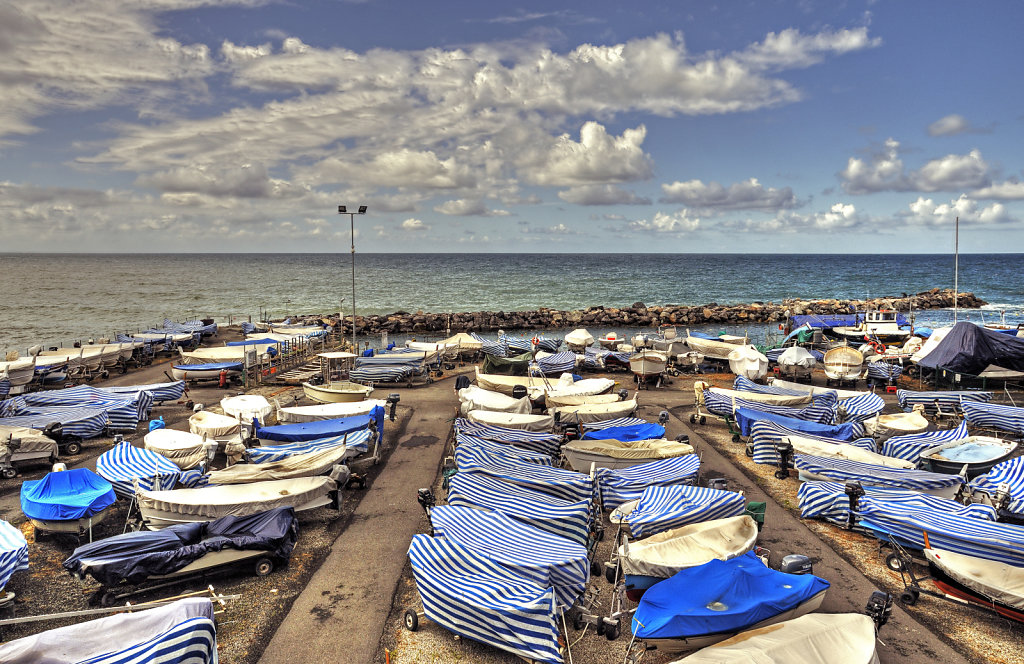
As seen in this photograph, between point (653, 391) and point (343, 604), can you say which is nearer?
point (343, 604)

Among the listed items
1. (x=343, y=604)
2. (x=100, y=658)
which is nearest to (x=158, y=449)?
(x=343, y=604)

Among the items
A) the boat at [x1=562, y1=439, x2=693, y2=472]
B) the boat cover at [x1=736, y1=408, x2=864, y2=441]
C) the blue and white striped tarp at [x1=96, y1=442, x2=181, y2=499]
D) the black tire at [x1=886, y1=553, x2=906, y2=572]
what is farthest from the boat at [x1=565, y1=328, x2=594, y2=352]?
the black tire at [x1=886, y1=553, x2=906, y2=572]

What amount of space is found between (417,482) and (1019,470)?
17889 millimetres

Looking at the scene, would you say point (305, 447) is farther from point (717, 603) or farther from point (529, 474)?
point (717, 603)

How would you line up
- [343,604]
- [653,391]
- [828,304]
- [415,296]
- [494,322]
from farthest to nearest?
[415,296]
[828,304]
[494,322]
[653,391]
[343,604]

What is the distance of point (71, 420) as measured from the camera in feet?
77.8

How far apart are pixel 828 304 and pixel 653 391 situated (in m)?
57.9

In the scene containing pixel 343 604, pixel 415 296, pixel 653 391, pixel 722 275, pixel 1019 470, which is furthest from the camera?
pixel 722 275

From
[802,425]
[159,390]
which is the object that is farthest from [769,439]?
[159,390]

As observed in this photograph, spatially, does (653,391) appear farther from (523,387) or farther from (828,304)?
(828,304)

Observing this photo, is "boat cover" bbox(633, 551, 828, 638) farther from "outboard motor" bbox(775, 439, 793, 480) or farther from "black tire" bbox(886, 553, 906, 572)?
"outboard motor" bbox(775, 439, 793, 480)

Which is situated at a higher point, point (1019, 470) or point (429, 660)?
point (1019, 470)

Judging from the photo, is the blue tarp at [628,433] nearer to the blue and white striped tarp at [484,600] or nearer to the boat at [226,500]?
the boat at [226,500]

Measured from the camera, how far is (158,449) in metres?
19.4
